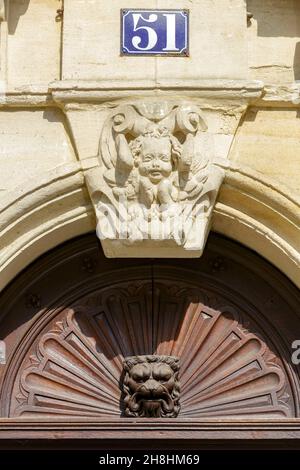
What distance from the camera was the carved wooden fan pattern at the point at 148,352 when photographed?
5766 mm

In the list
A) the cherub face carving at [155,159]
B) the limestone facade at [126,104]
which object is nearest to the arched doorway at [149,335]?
the limestone facade at [126,104]

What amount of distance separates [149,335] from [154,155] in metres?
0.76

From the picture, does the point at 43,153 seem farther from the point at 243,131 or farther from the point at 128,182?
the point at 243,131

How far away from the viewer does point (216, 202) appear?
5719 mm

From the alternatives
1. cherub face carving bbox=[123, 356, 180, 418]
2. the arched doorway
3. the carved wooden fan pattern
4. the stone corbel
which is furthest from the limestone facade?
cherub face carving bbox=[123, 356, 180, 418]

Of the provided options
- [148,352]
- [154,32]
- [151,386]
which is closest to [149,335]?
[148,352]

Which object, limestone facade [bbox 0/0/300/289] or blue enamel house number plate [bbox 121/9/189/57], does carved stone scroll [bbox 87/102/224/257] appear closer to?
limestone facade [bbox 0/0/300/289]

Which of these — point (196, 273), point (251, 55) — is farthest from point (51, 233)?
point (251, 55)

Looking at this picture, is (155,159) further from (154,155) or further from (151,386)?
(151,386)

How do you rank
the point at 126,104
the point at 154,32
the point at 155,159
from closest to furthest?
1. the point at 155,159
2. the point at 126,104
3. the point at 154,32

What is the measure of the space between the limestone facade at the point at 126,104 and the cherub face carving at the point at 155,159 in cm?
18

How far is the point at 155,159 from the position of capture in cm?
560

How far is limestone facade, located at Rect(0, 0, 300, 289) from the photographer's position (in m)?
5.66

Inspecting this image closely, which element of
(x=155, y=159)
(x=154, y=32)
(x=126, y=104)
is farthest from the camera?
(x=154, y=32)
